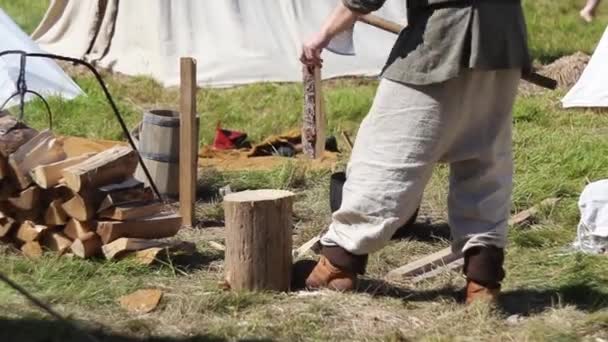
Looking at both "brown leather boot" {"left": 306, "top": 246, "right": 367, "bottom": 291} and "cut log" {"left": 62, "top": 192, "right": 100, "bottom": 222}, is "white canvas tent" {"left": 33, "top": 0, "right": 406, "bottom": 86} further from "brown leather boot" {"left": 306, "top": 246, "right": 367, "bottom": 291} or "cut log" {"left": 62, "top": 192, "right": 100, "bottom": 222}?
"brown leather boot" {"left": 306, "top": 246, "right": 367, "bottom": 291}

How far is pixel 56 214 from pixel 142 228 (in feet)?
1.25

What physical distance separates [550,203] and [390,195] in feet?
7.13

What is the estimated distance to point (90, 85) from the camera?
33.2 feet

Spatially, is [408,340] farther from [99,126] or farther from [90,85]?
[90,85]

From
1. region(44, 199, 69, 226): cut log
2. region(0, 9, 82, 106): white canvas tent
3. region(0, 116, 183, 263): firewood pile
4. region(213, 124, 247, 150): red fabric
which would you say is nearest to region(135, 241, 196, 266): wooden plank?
region(0, 116, 183, 263): firewood pile

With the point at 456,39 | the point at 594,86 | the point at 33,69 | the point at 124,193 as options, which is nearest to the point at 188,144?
the point at 124,193

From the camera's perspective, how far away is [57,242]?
5.25 meters

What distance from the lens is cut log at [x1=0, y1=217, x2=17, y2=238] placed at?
538cm

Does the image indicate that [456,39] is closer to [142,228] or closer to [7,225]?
[142,228]

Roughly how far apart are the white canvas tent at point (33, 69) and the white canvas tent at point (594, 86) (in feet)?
12.8

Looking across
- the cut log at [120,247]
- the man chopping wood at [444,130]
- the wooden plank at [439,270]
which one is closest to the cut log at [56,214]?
the cut log at [120,247]

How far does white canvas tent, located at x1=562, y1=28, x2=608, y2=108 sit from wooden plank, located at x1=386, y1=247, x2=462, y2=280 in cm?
429

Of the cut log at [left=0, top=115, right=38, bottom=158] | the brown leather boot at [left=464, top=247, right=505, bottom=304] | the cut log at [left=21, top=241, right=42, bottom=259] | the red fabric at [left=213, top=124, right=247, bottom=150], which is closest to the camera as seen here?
the brown leather boot at [left=464, top=247, right=505, bottom=304]

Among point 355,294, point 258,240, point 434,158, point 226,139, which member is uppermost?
point 434,158
